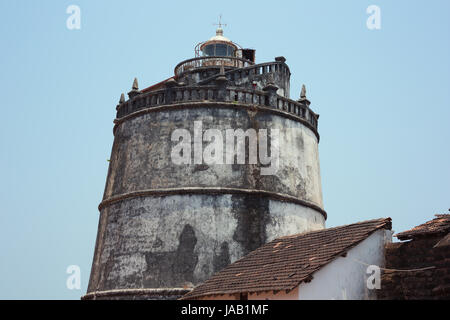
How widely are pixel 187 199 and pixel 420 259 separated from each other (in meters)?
6.40

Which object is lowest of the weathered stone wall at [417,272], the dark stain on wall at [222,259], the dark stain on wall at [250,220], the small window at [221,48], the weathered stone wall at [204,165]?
the weathered stone wall at [417,272]

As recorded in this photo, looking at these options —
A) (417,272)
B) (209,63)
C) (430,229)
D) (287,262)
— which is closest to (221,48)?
(209,63)

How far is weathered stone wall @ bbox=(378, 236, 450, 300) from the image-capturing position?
35.5 feet

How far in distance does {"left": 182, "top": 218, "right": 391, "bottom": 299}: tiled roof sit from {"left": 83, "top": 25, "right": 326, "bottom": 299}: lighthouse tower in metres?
1.35

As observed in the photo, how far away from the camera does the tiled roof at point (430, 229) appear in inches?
445

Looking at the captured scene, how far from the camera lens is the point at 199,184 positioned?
15.5 m

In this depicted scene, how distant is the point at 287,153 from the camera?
16.7m

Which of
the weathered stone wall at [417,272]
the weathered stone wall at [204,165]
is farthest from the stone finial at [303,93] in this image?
the weathered stone wall at [417,272]

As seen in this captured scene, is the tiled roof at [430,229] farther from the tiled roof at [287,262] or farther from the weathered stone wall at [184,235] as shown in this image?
the weathered stone wall at [184,235]

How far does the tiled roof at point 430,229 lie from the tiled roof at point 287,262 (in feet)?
1.60

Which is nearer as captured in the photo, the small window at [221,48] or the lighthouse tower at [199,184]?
the lighthouse tower at [199,184]

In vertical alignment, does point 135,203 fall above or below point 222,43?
below
